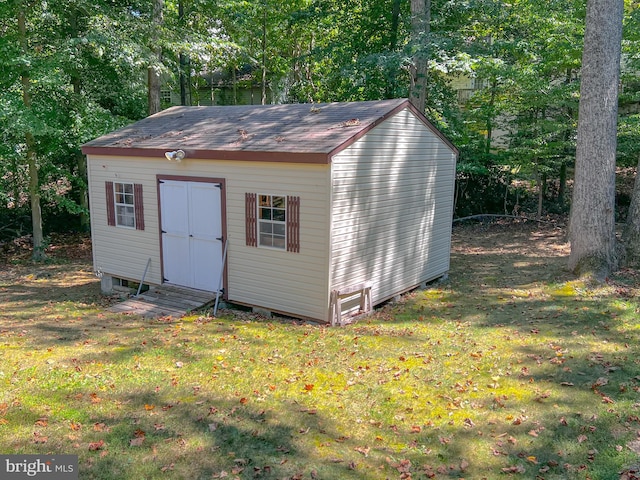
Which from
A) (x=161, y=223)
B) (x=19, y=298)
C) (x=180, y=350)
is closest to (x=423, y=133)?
(x=161, y=223)

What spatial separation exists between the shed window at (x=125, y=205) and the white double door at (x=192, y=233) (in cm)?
70

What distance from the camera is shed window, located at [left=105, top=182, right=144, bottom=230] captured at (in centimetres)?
1048

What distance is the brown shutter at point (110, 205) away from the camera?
10.9 m

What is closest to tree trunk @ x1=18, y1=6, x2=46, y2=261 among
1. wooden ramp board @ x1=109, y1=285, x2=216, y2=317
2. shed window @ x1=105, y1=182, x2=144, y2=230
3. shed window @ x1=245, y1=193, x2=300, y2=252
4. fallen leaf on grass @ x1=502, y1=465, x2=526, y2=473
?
shed window @ x1=105, y1=182, x2=144, y2=230

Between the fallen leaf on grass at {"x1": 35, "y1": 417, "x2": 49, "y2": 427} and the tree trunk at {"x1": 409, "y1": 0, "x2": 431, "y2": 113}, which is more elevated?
the tree trunk at {"x1": 409, "y1": 0, "x2": 431, "y2": 113}

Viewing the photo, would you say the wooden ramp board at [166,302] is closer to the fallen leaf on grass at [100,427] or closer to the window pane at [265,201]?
the window pane at [265,201]

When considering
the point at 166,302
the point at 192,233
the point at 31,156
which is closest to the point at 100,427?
the point at 166,302

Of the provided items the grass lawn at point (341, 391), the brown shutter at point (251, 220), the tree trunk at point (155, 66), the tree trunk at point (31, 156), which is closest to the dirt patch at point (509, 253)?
the grass lawn at point (341, 391)

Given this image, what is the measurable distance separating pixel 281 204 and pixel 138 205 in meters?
3.59

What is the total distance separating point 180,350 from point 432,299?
16.8 ft

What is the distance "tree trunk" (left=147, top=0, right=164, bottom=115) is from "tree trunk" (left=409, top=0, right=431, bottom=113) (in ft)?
23.1

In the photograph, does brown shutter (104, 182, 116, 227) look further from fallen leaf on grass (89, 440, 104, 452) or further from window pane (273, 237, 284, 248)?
fallen leaf on grass (89, 440, 104, 452)

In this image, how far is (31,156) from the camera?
1407cm

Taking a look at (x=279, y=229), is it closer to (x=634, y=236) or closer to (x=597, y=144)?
(x=597, y=144)
